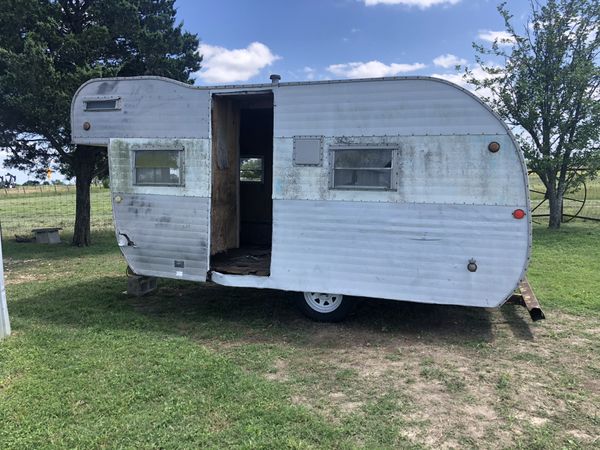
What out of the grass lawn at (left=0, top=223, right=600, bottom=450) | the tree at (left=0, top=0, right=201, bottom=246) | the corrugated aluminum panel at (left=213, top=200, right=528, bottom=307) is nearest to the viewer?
the grass lawn at (left=0, top=223, right=600, bottom=450)

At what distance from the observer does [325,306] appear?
595 cm

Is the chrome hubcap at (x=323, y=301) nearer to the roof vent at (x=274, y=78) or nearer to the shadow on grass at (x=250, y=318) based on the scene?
the shadow on grass at (x=250, y=318)

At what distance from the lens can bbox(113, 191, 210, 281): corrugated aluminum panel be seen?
6.09m

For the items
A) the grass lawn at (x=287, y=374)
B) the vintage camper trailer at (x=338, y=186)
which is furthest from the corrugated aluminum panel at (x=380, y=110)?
the grass lawn at (x=287, y=374)

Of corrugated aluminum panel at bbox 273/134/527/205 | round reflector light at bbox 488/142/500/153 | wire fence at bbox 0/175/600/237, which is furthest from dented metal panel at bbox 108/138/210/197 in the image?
wire fence at bbox 0/175/600/237

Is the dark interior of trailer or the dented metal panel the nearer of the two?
the dented metal panel

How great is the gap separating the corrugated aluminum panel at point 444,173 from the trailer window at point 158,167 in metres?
1.81

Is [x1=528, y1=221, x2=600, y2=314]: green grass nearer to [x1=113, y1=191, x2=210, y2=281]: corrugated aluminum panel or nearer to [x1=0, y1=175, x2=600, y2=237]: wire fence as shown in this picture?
[x1=0, y1=175, x2=600, y2=237]: wire fence

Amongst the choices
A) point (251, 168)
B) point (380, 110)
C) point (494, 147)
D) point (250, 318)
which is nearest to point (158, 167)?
point (251, 168)

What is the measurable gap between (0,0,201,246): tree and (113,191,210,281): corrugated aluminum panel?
5.63m

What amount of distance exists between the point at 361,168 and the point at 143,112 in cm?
311

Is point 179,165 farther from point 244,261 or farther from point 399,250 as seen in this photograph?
point 399,250

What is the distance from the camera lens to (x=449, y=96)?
201 inches

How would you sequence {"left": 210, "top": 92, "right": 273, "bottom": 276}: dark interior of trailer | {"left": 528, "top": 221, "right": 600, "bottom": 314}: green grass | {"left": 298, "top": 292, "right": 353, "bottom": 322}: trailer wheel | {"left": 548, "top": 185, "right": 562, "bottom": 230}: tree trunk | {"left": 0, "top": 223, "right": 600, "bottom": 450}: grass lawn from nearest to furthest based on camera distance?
{"left": 0, "top": 223, "right": 600, "bottom": 450}: grass lawn, {"left": 298, "top": 292, "right": 353, "bottom": 322}: trailer wheel, {"left": 210, "top": 92, "right": 273, "bottom": 276}: dark interior of trailer, {"left": 528, "top": 221, "right": 600, "bottom": 314}: green grass, {"left": 548, "top": 185, "right": 562, "bottom": 230}: tree trunk
